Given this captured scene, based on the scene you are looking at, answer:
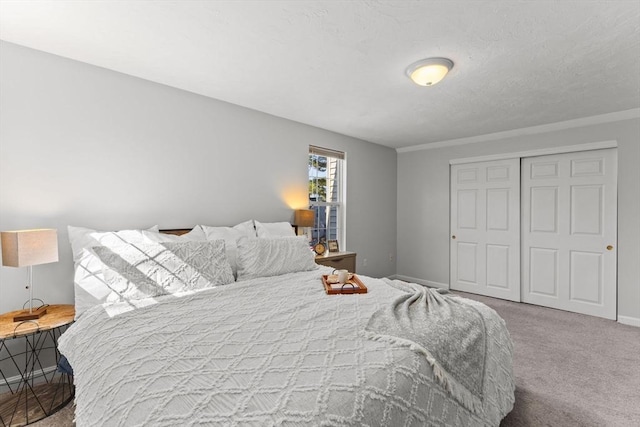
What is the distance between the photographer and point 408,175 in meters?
5.44

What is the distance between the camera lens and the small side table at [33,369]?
1780 millimetres

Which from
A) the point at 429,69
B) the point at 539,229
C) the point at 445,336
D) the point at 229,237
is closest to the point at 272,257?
the point at 229,237

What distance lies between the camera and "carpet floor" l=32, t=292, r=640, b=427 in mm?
1918

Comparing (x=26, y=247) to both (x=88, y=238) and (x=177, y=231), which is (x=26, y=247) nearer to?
(x=88, y=238)

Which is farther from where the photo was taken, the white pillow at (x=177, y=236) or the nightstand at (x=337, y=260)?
the nightstand at (x=337, y=260)

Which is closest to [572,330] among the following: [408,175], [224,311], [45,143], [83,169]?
[408,175]

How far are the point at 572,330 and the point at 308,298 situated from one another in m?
3.20

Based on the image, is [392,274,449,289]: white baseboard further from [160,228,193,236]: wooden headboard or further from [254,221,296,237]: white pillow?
[160,228,193,236]: wooden headboard

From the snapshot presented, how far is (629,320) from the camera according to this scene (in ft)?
11.4

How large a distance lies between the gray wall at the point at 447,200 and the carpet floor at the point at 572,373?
827mm

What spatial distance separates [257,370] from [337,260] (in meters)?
2.73

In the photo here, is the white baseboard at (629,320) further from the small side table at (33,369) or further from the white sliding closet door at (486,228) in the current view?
the small side table at (33,369)

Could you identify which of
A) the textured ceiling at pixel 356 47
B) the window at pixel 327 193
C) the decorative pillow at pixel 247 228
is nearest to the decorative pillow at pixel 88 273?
the decorative pillow at pixel 247 228

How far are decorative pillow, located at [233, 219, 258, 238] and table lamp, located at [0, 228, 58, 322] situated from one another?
138 centimetres
